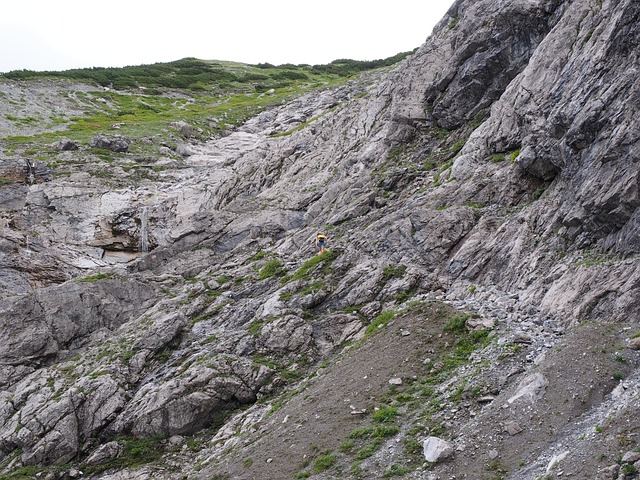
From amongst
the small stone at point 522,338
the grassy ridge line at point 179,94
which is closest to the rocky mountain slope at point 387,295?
the small stone at point 522,338

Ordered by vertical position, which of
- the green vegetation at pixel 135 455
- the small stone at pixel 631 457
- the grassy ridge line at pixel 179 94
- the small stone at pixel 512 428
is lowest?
the green vegetation at pixel 135 455

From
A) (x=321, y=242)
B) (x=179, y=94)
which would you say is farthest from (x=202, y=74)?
(x=321, y=242)

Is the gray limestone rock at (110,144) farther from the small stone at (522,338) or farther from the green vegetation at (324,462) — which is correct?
the small stone at (522,338)

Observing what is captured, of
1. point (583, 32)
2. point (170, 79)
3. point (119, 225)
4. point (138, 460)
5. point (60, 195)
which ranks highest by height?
point (170, 79)

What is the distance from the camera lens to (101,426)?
83.2 feet

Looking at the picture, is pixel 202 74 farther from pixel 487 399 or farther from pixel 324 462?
pixel 487 399

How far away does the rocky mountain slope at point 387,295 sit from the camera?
16.7 meters

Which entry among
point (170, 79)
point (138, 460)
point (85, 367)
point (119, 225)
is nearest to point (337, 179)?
point (119, 225)

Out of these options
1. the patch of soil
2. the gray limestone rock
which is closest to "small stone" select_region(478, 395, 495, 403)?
the patch of soil

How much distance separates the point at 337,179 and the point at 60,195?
26232mm

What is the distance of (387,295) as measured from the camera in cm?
2702

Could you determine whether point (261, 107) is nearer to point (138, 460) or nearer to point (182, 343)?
point (182, 343)

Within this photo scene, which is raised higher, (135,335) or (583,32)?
(583,32)

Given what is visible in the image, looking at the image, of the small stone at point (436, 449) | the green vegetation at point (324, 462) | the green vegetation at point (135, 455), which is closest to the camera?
the small stone at point (436, 449)
